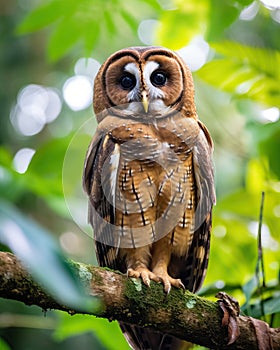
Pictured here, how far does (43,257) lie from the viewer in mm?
487

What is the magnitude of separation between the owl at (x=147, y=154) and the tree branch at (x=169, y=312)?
19 cm

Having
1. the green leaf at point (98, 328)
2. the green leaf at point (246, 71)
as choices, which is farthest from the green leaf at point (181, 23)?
the green leaf at point (98, 328)

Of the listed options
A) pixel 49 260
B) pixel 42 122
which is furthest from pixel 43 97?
pixel 49 260

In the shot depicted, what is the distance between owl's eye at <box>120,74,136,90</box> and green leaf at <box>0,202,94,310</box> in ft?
4.46

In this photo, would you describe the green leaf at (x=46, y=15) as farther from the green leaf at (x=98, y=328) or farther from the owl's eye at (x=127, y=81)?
the green leaf at (x=98, y=328)

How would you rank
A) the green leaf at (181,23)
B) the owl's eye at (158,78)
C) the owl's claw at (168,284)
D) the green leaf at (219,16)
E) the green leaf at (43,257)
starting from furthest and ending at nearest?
the green leaf at (181,23), the owl's eye at (158,78), the green leaf at (219,16), the owl's claw at (168,284), the green leaf at (43,257)

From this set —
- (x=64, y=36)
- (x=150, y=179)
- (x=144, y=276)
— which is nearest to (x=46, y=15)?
(x=64, y=36)

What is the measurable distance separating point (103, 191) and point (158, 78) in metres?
0.43

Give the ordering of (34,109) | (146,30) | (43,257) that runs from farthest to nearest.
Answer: (34,109) < (146,30) < (43,257)

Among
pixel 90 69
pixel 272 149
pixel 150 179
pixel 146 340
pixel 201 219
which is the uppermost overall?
pixel 90 69

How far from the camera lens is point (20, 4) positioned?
16.9 feet

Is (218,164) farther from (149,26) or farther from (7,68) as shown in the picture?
(7,68)

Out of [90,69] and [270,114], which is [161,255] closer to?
[270,114]

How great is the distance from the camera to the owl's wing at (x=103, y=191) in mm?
1860
